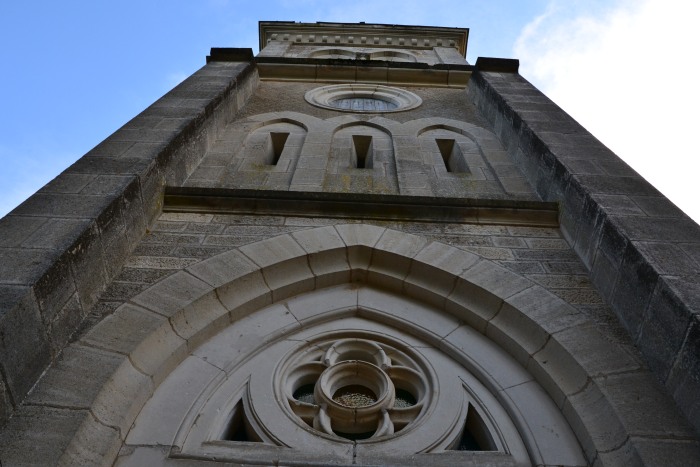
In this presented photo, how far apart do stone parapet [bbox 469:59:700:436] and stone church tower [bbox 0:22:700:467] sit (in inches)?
0.7

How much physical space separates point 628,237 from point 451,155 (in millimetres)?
3868

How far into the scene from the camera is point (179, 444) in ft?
10.6

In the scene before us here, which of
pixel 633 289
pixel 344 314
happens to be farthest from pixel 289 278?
pixel 633 289

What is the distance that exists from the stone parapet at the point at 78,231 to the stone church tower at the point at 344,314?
20 millimetres

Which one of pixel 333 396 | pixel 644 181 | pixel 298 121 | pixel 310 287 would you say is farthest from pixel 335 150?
pixel 333 396

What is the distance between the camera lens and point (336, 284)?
186 inches

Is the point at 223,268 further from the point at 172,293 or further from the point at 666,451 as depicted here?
the point at 666,451

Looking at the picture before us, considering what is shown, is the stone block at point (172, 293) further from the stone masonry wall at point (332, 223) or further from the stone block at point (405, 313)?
the stone block at point (405, 313)

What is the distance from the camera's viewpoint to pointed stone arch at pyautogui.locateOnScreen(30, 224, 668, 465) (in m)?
3.22

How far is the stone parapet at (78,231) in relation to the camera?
3.16 meters

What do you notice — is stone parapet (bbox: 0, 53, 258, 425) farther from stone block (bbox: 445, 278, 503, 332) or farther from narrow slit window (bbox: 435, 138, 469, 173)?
narrow slit window (bbox: 435, 138, 469, 173)

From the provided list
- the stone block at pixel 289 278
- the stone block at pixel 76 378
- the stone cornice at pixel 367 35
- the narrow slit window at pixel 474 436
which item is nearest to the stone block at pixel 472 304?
the narrow slit window at pixel 474 436

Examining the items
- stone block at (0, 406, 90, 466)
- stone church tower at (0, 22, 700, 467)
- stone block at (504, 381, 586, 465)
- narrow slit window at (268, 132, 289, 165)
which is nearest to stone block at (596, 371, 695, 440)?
stone church tower at (0, 22, 700, 467)

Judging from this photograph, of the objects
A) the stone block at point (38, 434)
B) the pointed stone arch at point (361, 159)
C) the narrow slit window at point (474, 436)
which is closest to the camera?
the stone block at point (38, 434)
